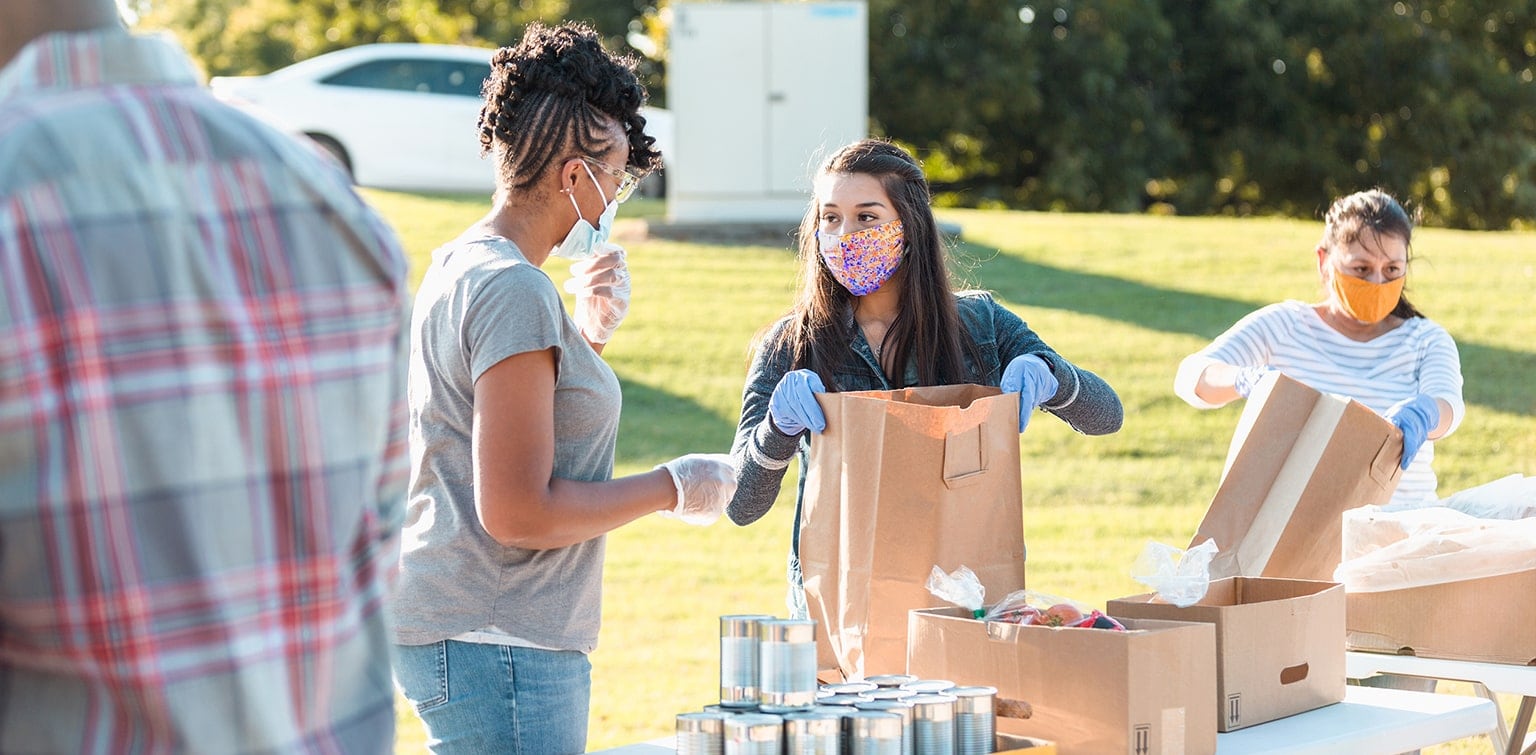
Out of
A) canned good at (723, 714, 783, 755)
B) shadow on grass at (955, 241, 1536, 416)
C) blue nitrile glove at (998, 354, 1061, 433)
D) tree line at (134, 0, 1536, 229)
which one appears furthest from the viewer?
tree line at (134, 0, 1536, 229)

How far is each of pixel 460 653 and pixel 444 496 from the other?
233 millimetres

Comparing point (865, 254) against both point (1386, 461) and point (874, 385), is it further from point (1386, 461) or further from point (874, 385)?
point (1386, 461)

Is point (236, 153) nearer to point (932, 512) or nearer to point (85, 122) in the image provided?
point (85, 122)

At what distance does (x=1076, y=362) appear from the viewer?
32.1 ft

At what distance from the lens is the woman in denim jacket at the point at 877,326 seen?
2924 millimetres

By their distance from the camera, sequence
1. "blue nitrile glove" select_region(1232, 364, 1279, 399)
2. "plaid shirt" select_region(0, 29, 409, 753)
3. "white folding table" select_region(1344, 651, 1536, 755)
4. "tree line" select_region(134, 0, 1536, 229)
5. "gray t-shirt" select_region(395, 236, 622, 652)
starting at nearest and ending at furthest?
"plaid shirt" select_region(0, 29, 409, 753) → "gray t-shirt" select_region(395, 236, 622, 652) → "white folding table" select_region(1344, 651, 1536, 755) → "blue nitrile glove" select_region(1232, 364, 1279, 399) → "tree line" select_region(134, 0, 1536, 229)

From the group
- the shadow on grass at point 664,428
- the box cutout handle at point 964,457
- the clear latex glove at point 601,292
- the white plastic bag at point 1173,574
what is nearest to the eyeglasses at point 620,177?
the clear latex glove at point 601,292

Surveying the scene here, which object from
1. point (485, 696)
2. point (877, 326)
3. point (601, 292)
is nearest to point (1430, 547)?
point (877, 326)

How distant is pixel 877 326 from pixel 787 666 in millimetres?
1200

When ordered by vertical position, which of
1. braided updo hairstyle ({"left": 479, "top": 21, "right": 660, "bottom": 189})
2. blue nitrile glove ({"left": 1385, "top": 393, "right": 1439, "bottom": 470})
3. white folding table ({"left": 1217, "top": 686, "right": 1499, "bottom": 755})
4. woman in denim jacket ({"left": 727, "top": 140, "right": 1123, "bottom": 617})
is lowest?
white folding table ({"left": 1217, "top": 686, "right": 1499, "bottom": 755})

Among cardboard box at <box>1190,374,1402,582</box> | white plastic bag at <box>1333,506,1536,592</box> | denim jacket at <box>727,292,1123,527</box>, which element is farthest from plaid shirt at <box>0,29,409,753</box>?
white plastic bag at <box>1333,506,1536,592</box>

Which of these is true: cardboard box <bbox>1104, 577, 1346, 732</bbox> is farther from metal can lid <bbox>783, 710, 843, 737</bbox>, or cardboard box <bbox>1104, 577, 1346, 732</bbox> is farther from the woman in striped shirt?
the woman in striped shirt

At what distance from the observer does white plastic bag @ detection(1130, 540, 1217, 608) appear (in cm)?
246

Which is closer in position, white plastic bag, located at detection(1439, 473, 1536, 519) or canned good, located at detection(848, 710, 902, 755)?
canned good, located at detection(848, 710, 902, 755)
